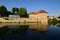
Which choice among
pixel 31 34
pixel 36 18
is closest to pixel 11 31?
pixel 31 34

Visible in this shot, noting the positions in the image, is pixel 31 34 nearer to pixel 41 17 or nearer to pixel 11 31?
pixel 11 31

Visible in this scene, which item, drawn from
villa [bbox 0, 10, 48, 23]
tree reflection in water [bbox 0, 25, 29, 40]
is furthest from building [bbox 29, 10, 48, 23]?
tree reflection in water [bbox 0, 25, 29, 40]

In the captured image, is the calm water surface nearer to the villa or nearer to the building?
the villa

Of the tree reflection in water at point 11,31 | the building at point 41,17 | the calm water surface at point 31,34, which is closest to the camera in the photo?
the calm water surface at point 31,34

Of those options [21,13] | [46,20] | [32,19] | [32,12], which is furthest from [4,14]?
[46,20]

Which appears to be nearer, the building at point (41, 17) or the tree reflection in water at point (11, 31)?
the tree reflection in water at point (11, 31)

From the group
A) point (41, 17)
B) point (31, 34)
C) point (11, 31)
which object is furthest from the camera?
point (41, 17)

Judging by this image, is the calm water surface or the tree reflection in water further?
the tree reflection in water

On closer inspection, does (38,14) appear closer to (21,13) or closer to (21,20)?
(21,20)

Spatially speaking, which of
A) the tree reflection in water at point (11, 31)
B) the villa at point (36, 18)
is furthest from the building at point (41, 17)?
the tree reflection in water at point (11, 31)

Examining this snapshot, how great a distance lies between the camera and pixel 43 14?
1935 inches

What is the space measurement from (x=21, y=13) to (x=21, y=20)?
54.6ft

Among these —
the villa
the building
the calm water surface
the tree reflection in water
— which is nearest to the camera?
the calm water surface

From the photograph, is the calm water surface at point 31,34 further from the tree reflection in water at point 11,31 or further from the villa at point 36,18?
the villa at point 36,18
